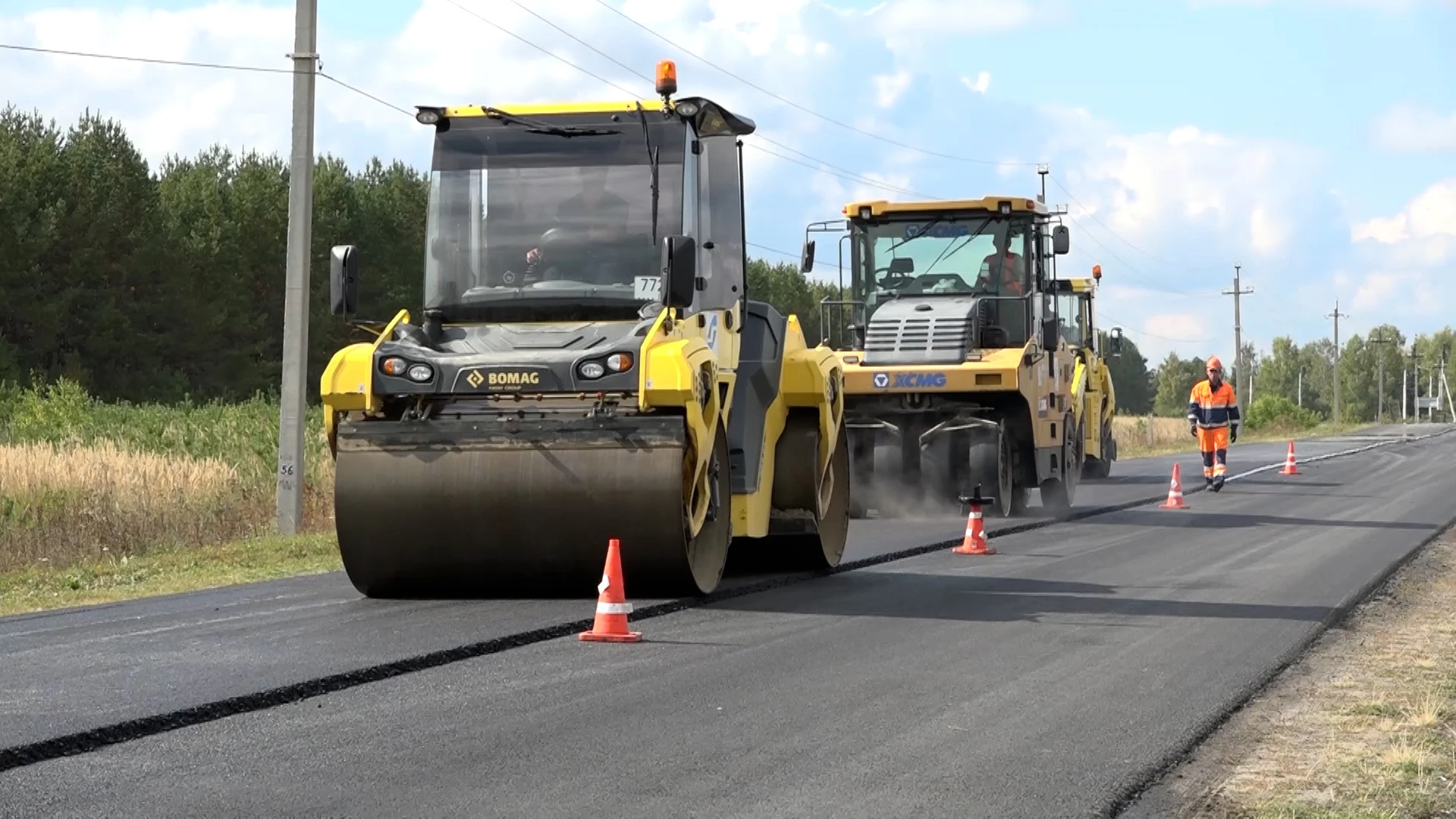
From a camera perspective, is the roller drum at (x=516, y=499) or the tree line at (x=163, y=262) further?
the tree line at (x=163, y=262)

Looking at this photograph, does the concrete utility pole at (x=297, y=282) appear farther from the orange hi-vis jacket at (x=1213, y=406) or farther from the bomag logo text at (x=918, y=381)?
the orange hi-vis jacket at (x=1213, y=406)

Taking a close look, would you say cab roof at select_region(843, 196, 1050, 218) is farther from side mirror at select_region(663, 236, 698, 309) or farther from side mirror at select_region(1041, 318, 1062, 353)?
side mirror at select_region(663, 236, 698, 309)

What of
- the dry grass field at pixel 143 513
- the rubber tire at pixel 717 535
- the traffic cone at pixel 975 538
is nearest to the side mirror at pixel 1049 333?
the traffic cone at pixel 975 538

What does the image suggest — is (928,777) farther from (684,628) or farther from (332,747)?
(684,628)

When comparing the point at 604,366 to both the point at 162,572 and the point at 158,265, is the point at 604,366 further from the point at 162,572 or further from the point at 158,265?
the point at 158,265

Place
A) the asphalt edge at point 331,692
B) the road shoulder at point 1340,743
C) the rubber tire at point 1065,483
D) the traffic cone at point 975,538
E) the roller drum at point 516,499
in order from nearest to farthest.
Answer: the road shoulder at point 1340,743 → the asphalt edge at point 331,692 → the roller drum at point 516,499 → the traffic cone at point 975,538 → the rubber tire at point 1065,483

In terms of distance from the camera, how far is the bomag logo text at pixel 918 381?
18625mm

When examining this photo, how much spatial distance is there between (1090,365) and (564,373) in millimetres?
18597

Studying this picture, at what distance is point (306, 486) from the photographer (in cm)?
1945

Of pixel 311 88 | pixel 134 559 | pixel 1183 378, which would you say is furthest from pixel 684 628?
pixel 1183 378

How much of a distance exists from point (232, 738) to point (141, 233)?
50569mm


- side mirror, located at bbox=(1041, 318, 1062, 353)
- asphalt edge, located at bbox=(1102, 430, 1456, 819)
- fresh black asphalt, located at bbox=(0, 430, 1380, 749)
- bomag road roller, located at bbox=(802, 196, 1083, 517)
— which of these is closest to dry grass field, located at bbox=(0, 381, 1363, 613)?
fresh black asphalt, located at bbox=(0, 430, 1380, 749)

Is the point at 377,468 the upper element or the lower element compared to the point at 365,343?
lower

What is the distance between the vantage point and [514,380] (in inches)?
394
